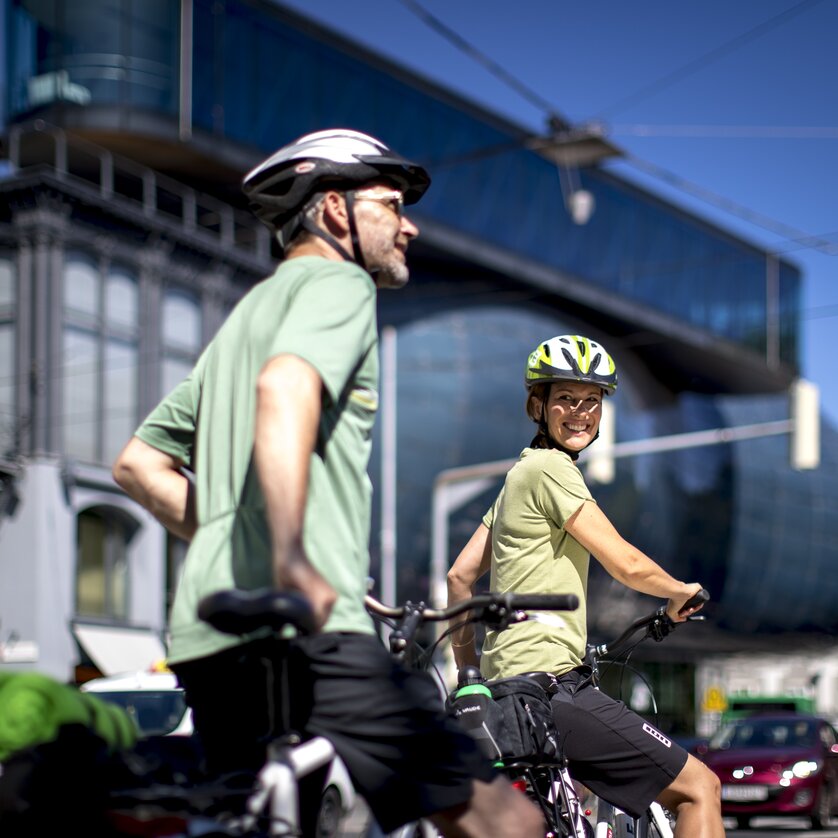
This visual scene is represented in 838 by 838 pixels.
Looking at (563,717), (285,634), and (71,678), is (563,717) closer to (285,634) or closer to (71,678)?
(285,634)

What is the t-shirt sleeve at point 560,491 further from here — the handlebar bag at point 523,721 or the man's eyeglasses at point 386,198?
the man's eyeglasses at point 386,198

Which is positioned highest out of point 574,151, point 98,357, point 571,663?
point 574,151

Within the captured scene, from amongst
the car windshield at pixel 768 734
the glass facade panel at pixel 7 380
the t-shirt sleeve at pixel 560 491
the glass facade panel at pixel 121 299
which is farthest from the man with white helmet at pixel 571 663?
the glass facade panel at pixel 121 299

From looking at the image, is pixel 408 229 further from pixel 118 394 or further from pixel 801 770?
pixel 118 394

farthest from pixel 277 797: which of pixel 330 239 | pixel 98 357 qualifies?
pixel 98 357

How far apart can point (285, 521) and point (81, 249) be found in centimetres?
2933

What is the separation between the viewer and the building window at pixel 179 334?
1287 inches

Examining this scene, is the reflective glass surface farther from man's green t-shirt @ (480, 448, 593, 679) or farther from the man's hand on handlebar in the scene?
Answer: the man's hand on handlebar

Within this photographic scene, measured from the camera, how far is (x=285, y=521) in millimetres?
2543

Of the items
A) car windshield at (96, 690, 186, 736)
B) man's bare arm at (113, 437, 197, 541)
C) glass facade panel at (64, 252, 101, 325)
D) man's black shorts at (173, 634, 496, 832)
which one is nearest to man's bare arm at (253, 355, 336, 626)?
man's black shorts at (173, 634, 496, 832)

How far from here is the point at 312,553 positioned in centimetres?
273

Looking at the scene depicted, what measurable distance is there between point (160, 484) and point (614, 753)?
1799 millimetres

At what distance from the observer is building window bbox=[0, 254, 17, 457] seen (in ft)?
98.7

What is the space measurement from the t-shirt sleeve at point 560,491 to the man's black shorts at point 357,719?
1630mm
